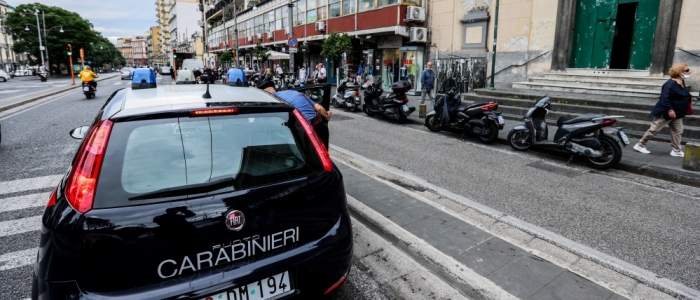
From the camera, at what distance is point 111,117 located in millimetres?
2203

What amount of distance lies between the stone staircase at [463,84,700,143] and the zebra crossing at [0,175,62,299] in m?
10.9

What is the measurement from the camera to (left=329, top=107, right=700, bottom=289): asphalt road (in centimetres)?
368

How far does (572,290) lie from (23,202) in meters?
6.03

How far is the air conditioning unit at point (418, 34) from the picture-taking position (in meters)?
18.0

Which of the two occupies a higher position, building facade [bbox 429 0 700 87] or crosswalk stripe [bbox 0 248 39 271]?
building facade [bbox 429 0 700 87]

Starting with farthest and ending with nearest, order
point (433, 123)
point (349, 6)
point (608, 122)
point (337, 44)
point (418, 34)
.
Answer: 1. point (349, 6)
2. point (337, 44)
3. point (418, 34)
4. point (433, 123)
5. point (608, 122)

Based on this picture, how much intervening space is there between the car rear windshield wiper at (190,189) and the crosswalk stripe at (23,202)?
3851 millimetres

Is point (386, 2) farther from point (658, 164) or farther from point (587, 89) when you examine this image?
point (658, 164)

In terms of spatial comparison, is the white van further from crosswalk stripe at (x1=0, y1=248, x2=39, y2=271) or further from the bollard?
the bollard

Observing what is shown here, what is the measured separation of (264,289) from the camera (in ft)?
6.92

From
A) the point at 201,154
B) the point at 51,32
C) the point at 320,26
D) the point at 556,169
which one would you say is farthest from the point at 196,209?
the point at 51,32

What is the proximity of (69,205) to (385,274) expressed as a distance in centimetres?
225

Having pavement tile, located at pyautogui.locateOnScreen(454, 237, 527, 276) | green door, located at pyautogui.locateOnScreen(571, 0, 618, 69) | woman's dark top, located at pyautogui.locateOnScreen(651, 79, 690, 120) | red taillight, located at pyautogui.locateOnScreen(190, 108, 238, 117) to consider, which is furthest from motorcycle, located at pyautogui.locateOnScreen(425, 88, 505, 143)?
red taillight, located at pyautogui.locateOnScreen(190, 108, 238, 117)

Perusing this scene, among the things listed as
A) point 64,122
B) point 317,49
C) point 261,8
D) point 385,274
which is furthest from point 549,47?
point 261,8
